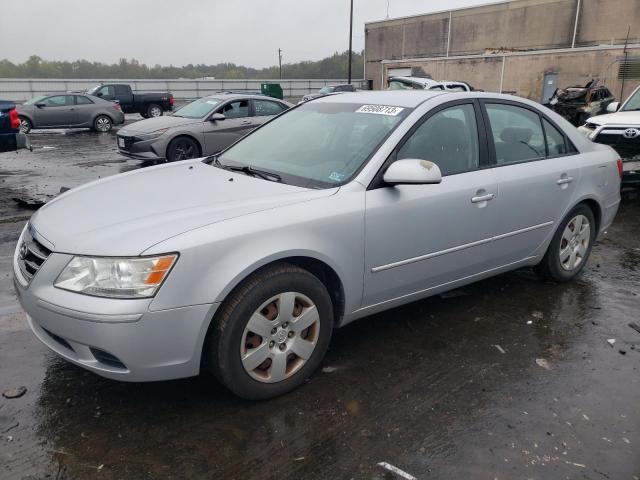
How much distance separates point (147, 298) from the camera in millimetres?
2408

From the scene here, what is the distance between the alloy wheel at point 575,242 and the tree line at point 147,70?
221 feet

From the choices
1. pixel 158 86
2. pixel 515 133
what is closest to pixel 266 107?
pixel 515 133

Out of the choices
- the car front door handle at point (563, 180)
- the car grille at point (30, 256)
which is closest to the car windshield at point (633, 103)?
the car front door handle at point (563, 180)

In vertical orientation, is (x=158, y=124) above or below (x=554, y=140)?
below

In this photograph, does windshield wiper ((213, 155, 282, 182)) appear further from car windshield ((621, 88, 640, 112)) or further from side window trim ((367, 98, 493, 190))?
car windshield ((621, 88, 640, 112))

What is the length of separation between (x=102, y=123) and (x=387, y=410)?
18773 millimetres

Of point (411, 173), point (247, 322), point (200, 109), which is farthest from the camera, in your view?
point (200, 109)

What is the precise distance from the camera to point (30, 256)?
9.22 ft

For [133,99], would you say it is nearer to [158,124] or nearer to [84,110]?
[84,110]

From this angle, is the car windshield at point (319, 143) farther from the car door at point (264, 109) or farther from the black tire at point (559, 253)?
the car door at point (264, 109)

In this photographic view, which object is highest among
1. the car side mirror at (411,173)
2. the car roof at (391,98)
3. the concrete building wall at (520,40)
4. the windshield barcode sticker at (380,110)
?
the concrete building wall at (520,40)

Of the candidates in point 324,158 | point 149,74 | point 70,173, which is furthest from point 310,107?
point 149,74

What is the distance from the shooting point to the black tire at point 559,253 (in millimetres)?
4383

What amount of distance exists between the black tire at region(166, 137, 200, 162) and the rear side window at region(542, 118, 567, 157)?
743 cm
